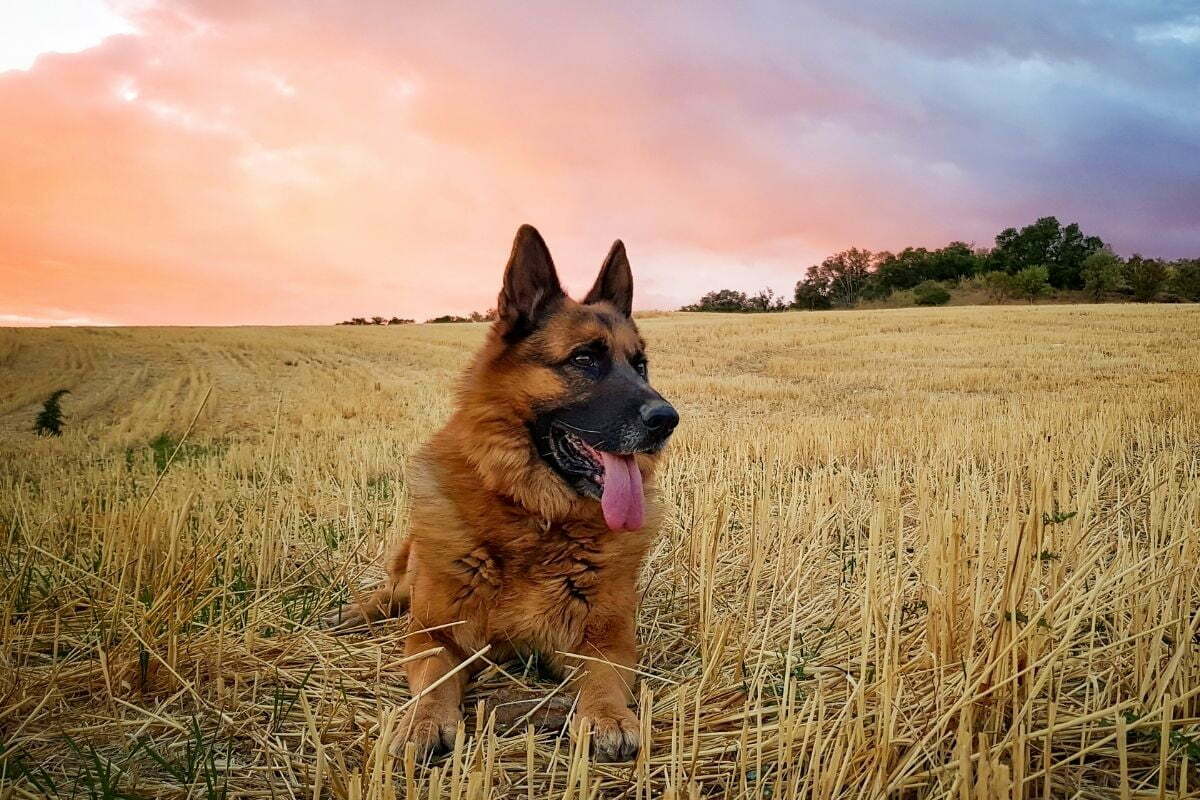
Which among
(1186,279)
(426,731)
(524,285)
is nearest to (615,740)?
(426,731)

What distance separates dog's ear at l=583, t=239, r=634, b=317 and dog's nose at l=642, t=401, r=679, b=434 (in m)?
1.13

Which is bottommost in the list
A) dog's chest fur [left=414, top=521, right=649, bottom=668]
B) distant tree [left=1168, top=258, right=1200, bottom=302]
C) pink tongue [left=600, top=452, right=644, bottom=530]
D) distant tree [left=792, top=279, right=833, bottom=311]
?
dog's chest fur [left=414, top=521, right=649, bottom=668]

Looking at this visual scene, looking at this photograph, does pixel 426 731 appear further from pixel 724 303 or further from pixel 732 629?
pixel 724 303

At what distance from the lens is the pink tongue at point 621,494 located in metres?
3.04

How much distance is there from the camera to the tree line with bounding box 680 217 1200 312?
43688mm

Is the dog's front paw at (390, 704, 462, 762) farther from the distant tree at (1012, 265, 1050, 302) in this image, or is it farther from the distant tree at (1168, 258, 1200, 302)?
the distant tree at (1012, 265, 1050, 302)

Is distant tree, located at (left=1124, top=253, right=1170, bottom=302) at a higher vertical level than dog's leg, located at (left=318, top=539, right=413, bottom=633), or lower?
higher

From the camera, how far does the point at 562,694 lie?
2.82 m

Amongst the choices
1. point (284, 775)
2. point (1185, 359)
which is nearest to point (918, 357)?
point (1185, 359)

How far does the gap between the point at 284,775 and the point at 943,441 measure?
790cm

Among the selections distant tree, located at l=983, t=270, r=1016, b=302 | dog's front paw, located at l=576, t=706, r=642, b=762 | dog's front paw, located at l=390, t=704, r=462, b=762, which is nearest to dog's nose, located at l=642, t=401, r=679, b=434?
dog's front paw, located at l=576, t=706, r=642, b=762

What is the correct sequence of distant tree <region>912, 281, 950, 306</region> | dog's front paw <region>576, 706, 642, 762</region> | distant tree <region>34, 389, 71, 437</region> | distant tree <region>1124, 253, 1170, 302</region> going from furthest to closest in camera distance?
distant tree <region>912, 281, 950, 306</region> < distant tree <region>1124, 253, 1170, 302</region> < distant tree <region>34, 389, 71, 437</region> < dog's front paw <region>576, 706, 642, 762</region>

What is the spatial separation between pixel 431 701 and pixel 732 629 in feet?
4.35

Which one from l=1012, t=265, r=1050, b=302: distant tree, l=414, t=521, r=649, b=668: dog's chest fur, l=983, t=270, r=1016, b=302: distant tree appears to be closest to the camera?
l=414, t=521, r=649, b=668: dog's chest fur
